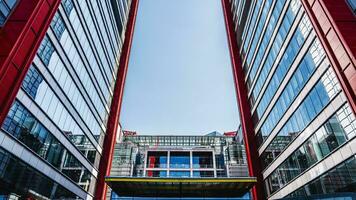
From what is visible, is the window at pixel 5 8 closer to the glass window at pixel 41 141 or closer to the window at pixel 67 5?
the glass window at pixel 41 141

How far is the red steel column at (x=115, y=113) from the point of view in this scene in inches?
1553

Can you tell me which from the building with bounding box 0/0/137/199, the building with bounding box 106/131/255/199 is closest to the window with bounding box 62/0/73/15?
the building with bounding box 0/0/137/199

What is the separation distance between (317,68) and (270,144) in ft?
47.2

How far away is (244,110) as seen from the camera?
144 feet

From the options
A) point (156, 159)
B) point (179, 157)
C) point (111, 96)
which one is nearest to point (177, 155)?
point (179, 157)

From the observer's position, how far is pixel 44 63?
77.9 ft

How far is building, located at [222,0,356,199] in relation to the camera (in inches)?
748

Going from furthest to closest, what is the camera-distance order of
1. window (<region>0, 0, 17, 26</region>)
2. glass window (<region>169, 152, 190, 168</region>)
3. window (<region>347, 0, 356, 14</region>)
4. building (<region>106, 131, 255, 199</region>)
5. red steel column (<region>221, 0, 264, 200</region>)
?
glass window (<region>169, 152, 190, 168</region>), building (<region>106, 131, 255, 199</region>), red steel column (<region>221, 0, 264, 200</region>), window (<region>347, 0, 356, 14</region>), window (<region>0, 0, 17, 26</region>)

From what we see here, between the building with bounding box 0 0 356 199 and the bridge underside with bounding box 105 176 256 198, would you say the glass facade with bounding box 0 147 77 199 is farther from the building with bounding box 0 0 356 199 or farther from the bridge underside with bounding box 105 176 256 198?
the bridge underside with bounding box 105 176 256 198

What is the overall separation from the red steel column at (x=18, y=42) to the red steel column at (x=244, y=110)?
32.4 metres

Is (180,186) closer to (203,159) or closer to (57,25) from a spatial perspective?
(57,25)

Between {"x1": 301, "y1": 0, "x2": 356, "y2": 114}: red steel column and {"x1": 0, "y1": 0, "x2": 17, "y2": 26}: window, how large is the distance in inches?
946

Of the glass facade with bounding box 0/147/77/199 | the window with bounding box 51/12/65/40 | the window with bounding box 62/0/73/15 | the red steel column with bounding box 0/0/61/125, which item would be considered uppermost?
the window with bounding box 62/0/73/15

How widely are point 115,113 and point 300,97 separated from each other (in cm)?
3137
